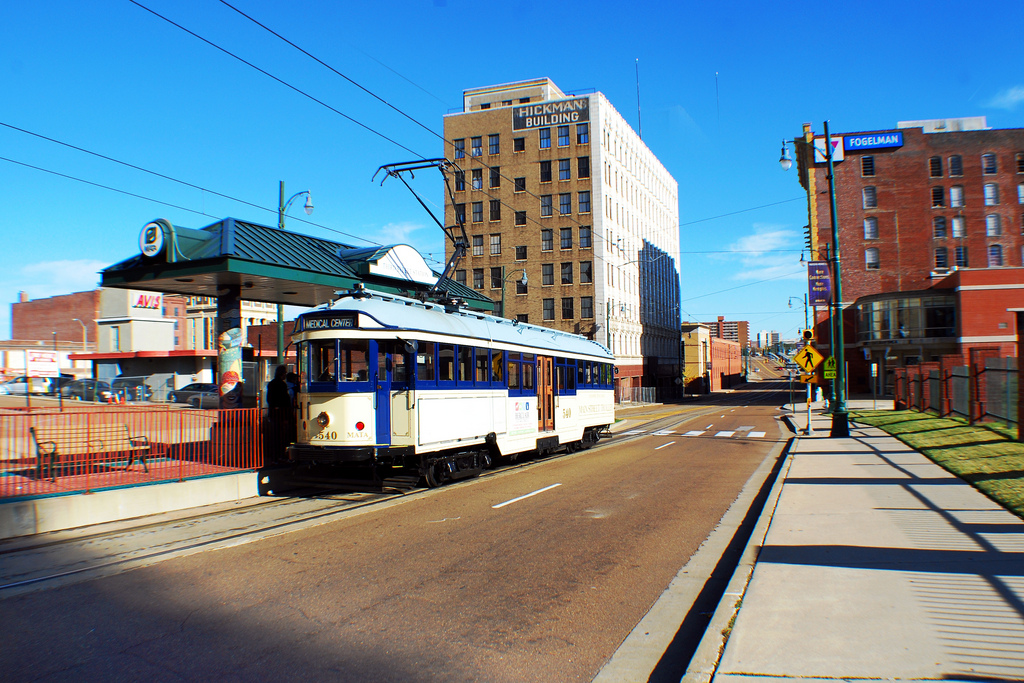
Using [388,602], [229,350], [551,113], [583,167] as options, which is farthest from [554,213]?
[388,602]

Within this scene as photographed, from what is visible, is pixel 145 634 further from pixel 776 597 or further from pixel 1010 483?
pixel 1010 483

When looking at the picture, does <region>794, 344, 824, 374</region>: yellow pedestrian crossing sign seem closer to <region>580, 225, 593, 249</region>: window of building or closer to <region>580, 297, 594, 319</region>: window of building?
<region>580, 297, 594, 319</region>: window of building

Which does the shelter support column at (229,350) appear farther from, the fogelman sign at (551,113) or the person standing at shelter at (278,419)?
the fogelman sign at (551,113)

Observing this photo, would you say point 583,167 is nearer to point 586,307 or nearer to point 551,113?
point 551,113

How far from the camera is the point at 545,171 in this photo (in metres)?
63.6

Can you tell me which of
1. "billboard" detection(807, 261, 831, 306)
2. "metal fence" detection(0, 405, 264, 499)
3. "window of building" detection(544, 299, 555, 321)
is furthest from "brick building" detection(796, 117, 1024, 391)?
"metal fence" detection(0, 405, 264, 499)

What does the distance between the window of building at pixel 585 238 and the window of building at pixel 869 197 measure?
26666mm

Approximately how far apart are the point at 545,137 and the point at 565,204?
696cm

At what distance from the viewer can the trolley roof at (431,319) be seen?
11.9 metres

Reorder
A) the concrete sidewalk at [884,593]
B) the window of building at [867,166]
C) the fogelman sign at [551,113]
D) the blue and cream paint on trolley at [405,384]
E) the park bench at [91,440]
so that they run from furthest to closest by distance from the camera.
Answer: the window of building at [867,166] < the fogelman sign at [551,113] < the blue and cream paint on trolley at [405,384] < the park bench at [91,440] < the concrete sidewalk at [884,593]

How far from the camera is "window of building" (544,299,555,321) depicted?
207ft

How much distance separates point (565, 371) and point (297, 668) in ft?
48.1

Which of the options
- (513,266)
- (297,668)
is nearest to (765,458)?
(297,668)

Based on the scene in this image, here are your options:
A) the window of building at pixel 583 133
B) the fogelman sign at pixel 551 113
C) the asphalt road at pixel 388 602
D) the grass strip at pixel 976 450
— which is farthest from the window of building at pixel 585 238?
the asphalt road at pixel 388 602
